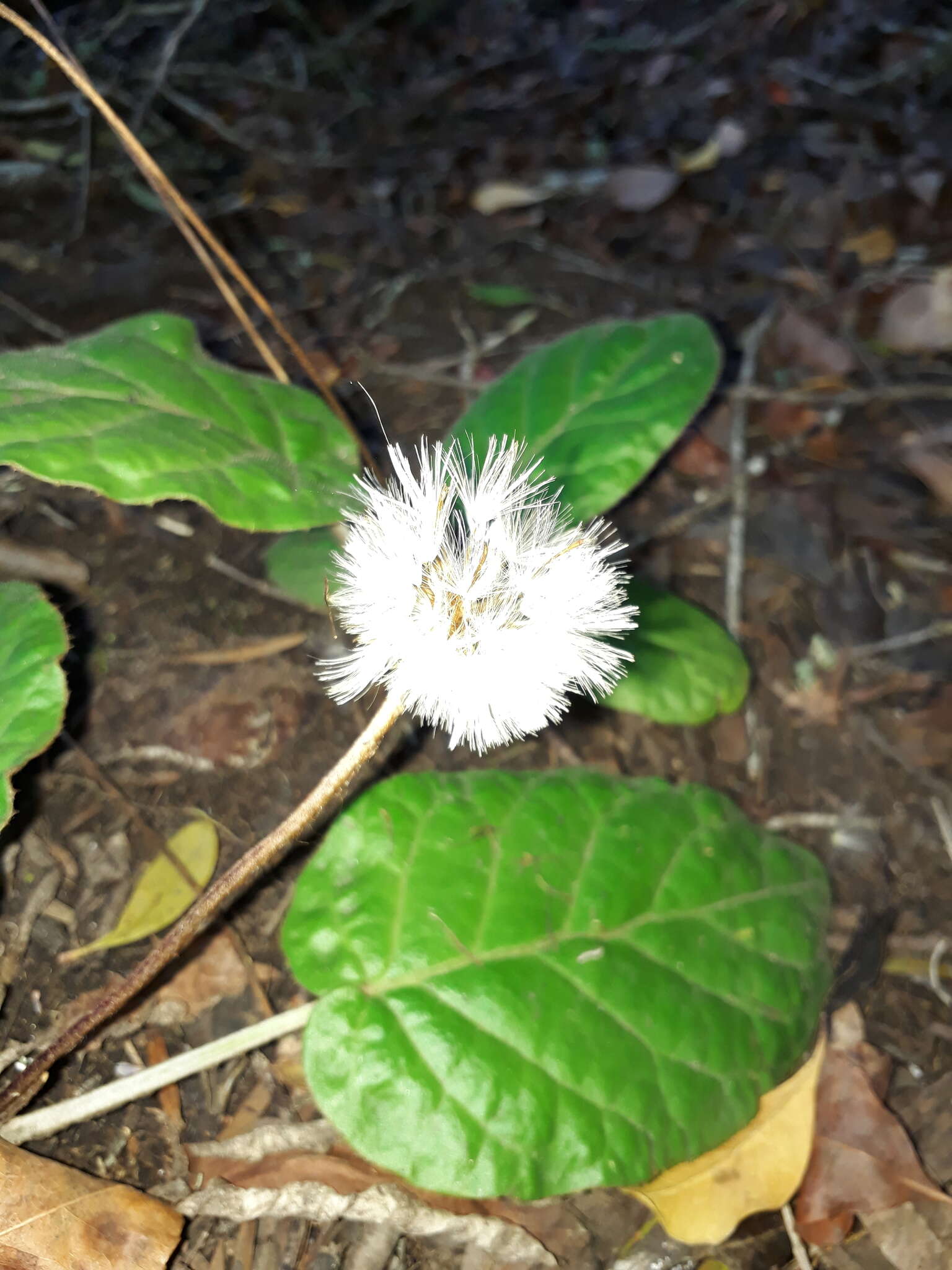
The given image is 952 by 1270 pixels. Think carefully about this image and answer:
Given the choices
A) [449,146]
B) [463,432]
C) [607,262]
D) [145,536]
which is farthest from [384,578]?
[449,146]

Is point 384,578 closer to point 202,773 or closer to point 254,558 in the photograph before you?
point 202,773

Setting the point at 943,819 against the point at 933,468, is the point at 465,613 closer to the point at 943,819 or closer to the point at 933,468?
the point at 943,819

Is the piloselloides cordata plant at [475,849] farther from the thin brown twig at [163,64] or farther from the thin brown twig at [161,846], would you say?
the thin brown twig at [163,64]

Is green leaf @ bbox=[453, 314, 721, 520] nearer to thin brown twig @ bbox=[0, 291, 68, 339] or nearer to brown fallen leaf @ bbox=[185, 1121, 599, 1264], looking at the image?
brown fallen leaf @ bbox=[185, 1121, 599, 1264]

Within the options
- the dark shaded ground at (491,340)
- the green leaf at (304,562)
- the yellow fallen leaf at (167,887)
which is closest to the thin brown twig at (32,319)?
the dark shaded ground at (491,340)

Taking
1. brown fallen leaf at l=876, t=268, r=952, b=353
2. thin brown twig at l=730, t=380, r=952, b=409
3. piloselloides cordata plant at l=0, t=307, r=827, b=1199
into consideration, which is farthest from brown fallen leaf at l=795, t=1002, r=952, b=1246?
brown fallen leaf at l=876, t=268, r=952, b=353

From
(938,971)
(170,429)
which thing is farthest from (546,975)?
(170,429)
